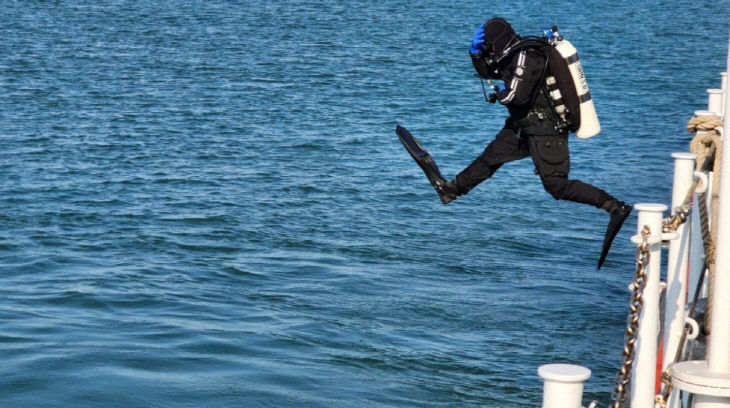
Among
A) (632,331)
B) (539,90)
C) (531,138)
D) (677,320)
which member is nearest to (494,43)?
(539,90)

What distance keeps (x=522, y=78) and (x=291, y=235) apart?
807cm

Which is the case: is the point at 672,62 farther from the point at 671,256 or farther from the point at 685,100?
the point at 671,256

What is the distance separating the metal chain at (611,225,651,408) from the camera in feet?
13.4

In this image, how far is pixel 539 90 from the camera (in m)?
6.96

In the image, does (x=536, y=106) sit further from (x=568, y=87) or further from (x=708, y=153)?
(x=708, y=153)

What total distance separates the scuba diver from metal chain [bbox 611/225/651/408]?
2.43 metres

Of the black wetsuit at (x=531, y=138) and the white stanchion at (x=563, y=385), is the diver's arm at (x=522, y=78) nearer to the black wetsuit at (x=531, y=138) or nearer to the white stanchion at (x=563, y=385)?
the black wetsuit at (x=531, y=138)

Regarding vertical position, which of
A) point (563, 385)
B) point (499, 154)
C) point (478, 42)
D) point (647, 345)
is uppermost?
point (478, 42)

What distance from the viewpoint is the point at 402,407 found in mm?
8562

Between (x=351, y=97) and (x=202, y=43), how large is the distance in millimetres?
11487

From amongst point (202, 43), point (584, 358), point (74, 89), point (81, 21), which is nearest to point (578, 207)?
point (584, 358)

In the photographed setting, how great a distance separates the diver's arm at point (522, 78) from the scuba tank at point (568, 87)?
0.33 ft

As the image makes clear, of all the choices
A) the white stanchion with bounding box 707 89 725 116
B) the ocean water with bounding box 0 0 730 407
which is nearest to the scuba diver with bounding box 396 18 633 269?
the ocean water with bounding box 0 0 730 407

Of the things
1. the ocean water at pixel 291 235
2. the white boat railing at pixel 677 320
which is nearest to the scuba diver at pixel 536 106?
the white boat railing at pixel 677 320
